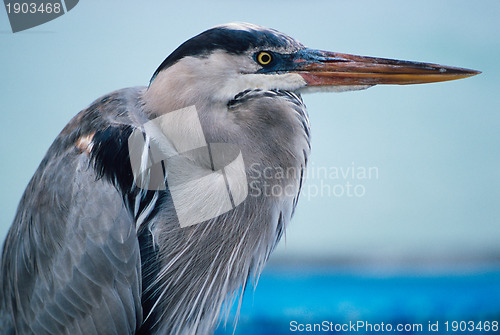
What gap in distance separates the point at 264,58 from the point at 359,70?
0.22 meters

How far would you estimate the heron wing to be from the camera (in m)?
0.83

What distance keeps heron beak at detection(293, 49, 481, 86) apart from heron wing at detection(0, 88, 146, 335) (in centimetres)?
43

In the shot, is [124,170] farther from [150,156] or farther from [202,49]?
[202,49]

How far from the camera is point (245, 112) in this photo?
2.80ft

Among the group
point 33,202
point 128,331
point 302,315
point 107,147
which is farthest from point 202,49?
point 302,315
